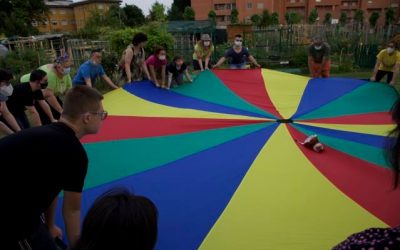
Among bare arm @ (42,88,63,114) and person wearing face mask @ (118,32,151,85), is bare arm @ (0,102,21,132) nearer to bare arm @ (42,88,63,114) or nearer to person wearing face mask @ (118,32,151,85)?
bare arm @ (42,88,63,114)

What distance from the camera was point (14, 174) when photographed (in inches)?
60.2

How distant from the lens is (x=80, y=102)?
74.1 inches

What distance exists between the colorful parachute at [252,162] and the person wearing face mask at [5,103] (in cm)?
99

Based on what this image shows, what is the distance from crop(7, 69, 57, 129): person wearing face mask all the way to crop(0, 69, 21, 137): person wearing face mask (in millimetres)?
157

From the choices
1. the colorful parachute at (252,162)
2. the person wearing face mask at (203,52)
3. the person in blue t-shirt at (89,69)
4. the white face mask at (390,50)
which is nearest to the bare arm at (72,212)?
the colorful parachute at (252,162)

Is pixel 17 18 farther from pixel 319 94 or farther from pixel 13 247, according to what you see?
pixel 13 247

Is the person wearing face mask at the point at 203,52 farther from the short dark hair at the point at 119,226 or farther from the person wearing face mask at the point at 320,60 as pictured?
the short dark hair at the point at 119,226

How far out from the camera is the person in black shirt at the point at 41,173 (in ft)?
5.07

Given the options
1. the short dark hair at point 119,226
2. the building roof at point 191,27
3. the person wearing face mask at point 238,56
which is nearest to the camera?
the short dark hair at point 119,226

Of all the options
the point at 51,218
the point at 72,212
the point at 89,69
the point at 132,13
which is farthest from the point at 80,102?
the point at 132,13

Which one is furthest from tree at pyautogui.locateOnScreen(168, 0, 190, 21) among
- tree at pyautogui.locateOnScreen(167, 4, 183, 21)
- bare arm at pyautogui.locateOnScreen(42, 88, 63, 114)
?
bare arm at pyautogui.locateOnScreen(42, 88, 63, 114)

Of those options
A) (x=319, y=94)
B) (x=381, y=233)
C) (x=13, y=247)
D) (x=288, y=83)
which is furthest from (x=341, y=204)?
(x=288, y=83)

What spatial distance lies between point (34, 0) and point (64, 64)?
32.0 metres

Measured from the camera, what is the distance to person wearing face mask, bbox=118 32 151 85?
5387mm
